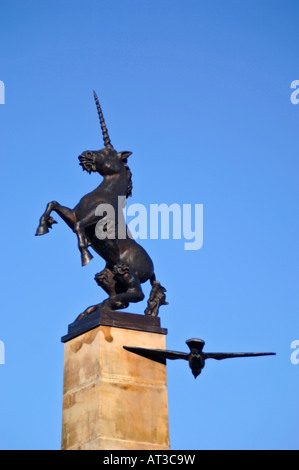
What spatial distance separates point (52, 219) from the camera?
1972 cm

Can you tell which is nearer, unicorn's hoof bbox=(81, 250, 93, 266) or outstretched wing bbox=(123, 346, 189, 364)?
outstretched wing bbox=(123, 346, 189, 364)

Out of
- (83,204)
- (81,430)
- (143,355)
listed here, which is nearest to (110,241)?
(83,204)

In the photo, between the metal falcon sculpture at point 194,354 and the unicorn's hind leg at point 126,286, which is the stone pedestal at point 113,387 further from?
the unicorn's hind leg at point 126,286

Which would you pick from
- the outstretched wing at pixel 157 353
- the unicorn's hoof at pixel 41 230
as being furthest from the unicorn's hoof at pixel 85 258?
the outstretched wing at pixel 157 353

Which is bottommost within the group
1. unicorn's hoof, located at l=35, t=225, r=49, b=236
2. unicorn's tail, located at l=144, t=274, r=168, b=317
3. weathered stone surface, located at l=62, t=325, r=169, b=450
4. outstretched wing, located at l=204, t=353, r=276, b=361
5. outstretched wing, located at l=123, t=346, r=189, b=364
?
weathered stone surface, located at l=62, t=325, r=169, b=450

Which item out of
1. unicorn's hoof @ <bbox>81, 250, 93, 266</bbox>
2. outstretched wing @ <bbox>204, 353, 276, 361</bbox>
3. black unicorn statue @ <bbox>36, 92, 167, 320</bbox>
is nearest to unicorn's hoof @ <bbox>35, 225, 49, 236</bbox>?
black unicorn statue @ <bbox>36, 92, 167, 320</bbox>

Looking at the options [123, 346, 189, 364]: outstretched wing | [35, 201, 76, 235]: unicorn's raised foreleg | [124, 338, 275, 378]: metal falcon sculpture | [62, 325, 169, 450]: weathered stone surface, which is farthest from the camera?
[35, 201, 76, 235]: unicorn's raised foreleg

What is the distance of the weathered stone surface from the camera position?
17.8 metres

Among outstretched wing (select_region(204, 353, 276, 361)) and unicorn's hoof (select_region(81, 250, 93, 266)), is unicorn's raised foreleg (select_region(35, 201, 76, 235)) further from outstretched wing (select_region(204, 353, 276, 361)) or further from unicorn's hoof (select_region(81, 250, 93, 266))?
outstretched wing (select_region(204, 353, 276, 361))

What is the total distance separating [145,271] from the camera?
19859mm

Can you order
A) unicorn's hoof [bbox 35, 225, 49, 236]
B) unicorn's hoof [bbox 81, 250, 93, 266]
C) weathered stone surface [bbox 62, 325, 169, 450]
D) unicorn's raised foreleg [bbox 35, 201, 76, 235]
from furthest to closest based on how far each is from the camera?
unicorn's raised foreleg [bbox 35, 201, 76, 235] < unicorn's hoof [bbox 35, 225, 49, 236] < unicorn's hoof [bbox 81, 250, 93, 266] < weathered stone surface [bbox 62, 325, 169, 450]

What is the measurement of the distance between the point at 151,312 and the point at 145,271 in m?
0.76

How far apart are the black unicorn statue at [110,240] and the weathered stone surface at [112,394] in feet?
2.57
